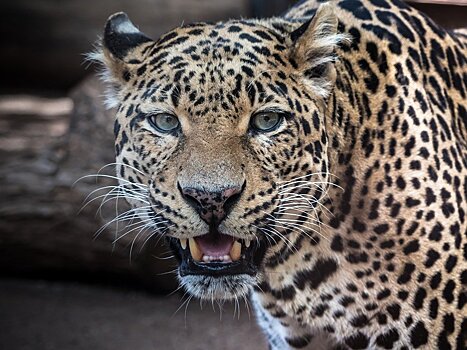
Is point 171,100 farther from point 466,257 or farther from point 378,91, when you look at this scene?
point 466,257

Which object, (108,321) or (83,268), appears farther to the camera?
(83,268)

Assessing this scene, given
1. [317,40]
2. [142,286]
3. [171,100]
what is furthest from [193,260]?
[142,286]

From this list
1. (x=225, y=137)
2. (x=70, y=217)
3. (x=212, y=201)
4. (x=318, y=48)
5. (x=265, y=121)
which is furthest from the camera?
(x=70, y=217)

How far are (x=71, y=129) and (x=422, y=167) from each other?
4.85 metres

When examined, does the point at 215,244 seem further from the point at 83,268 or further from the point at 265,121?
→ the point at 83,268

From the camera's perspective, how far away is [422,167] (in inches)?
186

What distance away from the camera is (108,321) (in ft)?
27.3

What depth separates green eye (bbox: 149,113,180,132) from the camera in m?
4.38

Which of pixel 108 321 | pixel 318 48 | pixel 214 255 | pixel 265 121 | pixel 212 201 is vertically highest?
pixel 318 48

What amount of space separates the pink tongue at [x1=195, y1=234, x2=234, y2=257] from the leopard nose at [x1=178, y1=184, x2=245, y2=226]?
216 millimetres

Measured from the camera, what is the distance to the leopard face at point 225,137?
4.18 m

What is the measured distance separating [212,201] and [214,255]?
44 cm

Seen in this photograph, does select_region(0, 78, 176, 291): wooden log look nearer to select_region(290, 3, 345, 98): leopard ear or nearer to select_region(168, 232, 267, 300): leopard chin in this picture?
select_region(168, 232, 267, 300): leopard chin

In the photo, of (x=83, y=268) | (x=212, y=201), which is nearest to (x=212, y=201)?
(x=212, y=201)
